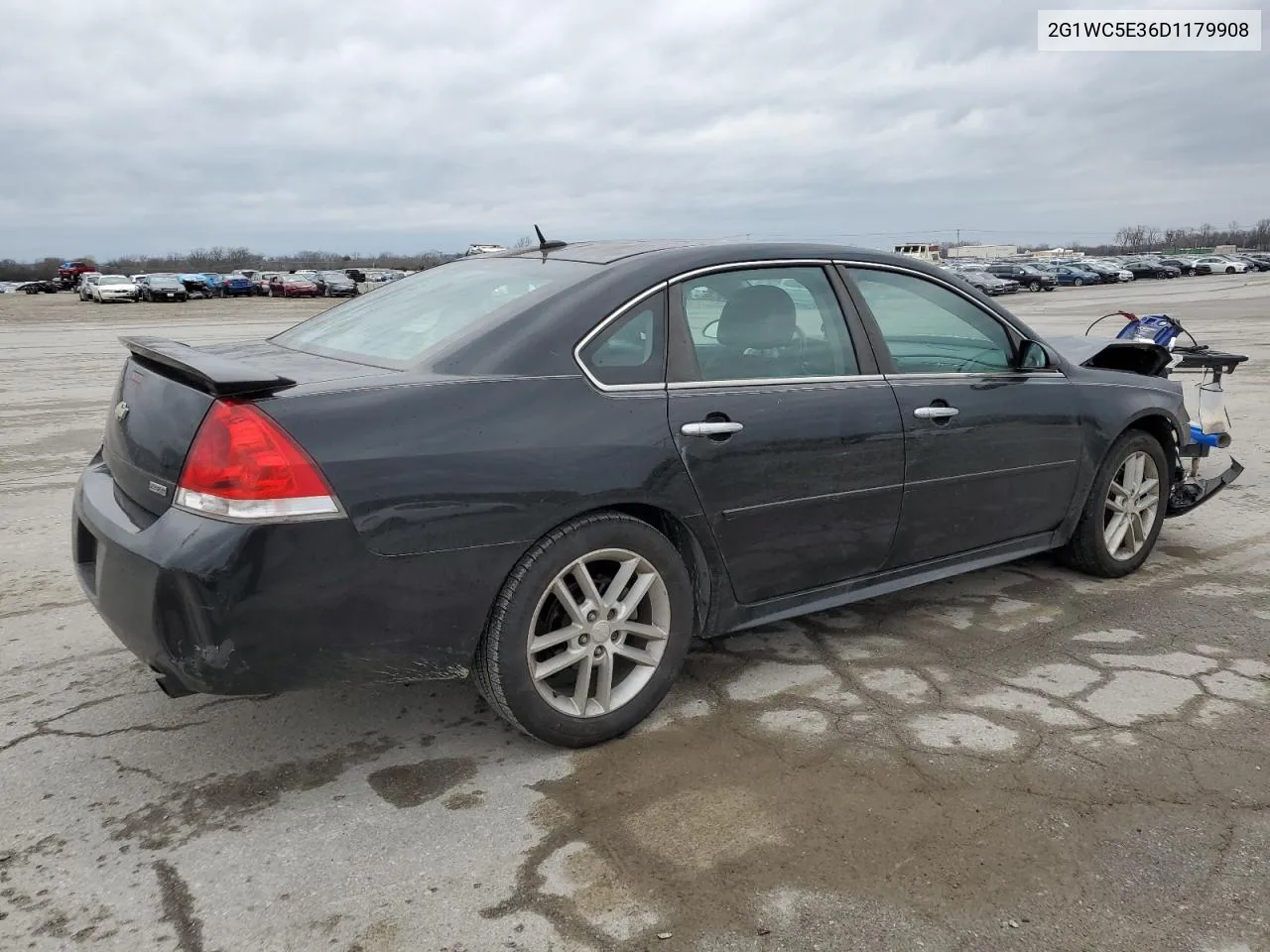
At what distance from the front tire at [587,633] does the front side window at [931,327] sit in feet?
4.42

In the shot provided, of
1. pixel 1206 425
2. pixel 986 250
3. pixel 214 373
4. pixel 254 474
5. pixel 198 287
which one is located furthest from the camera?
pixel 986 250

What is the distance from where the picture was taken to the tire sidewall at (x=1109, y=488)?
15.1 ft

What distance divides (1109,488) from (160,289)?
5023 centimetres

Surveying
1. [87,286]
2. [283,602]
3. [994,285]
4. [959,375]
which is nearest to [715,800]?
[283,602]

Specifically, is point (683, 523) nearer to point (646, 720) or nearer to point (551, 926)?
point (646, 720)

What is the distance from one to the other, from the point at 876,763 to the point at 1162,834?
77cm

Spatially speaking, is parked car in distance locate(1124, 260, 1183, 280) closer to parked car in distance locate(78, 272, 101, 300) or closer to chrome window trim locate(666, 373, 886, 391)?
parked car in distance locate(78, 272, 101, 300)

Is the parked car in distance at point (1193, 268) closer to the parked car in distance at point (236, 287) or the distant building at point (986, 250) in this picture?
the distant building at point (986, 250)

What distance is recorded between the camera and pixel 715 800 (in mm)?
2828

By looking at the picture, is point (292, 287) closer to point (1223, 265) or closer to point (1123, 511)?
point (1123, 511)

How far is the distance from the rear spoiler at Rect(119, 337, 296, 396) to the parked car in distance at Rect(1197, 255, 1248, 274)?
83373 millimetres

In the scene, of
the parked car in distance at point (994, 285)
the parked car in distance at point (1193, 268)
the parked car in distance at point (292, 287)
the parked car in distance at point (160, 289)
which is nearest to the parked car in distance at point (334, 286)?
the parked car in distance at point (292, 287)

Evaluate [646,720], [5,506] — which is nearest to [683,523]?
[646,720]

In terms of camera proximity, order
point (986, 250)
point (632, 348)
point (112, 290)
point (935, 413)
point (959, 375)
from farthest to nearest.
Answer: point (986, 250) < point (112, 290) < point (959, 375) < point (935, 413) < point (632, 348)
